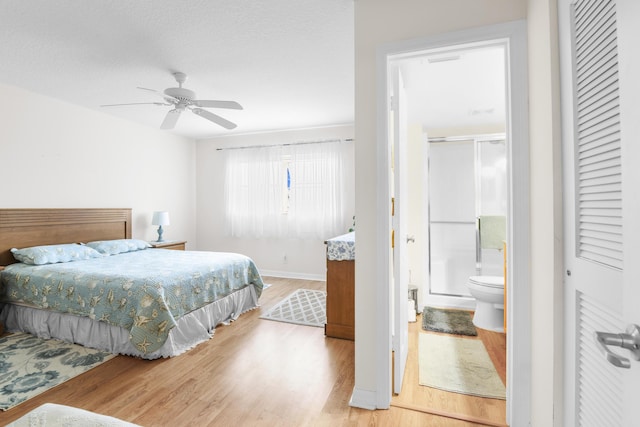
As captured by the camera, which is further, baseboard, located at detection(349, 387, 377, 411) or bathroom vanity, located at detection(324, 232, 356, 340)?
bathroom vanity, located at detection(324, 232, 356, 340)

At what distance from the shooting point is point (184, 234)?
5.60m

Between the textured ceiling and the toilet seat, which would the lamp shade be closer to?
the textured ceiling

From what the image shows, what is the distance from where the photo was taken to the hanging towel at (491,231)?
353cm

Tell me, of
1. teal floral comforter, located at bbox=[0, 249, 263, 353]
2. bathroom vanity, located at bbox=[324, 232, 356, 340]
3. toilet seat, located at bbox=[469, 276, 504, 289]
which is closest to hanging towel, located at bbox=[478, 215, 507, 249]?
toilet seat, located at bbox=[469, 276, 504, 289]

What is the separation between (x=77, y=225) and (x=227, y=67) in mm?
2830

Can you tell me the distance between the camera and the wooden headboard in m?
3.15

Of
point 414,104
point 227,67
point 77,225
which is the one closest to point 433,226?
point 414,104

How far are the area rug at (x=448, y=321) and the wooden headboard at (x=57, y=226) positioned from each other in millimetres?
4234

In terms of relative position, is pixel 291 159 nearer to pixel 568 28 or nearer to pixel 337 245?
pixel 337 245

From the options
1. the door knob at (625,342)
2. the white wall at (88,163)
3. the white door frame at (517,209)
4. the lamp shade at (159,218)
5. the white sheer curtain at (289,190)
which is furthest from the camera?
the white sheer curtain at (289,190)

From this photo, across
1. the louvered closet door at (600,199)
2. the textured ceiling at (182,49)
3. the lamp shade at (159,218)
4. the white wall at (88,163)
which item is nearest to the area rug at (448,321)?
the louvered closet door at (600,199)

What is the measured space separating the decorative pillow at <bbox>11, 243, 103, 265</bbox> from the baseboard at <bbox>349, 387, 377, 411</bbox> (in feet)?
10.7

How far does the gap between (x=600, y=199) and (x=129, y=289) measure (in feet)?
9.37

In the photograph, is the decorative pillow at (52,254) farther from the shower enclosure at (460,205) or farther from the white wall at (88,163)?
the shower enclosure at (460,205)
